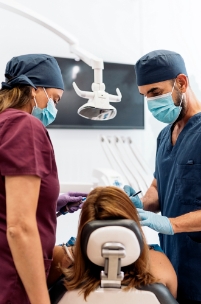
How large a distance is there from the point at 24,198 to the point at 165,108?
36.4 inches

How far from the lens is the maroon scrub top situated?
1.07 meters

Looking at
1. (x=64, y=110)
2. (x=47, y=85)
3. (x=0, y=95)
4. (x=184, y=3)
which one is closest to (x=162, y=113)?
(x=47, y=85)

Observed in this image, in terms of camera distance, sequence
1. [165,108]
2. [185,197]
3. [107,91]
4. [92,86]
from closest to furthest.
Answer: [185,197] → [165,108] → [92,86] → [107,91]

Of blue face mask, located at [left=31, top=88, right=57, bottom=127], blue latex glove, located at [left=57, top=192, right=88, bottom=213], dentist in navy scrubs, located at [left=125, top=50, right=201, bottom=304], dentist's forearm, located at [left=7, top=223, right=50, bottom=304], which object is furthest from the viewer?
blue latex glove, located at [left=57, top=192, right=88, bottom=213]

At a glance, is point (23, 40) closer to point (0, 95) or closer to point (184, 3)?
point (184, 3)

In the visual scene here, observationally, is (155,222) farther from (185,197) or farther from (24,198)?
(24,198)

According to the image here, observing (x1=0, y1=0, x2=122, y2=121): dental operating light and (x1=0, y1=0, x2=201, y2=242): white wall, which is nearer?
(x1=0, y1=0, x2=122, y2=121): dental operating light

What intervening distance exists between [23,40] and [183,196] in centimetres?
211

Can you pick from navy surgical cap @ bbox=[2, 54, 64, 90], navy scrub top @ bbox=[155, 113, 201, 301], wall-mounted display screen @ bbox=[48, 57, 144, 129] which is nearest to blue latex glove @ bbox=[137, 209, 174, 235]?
navy scrub top @ bbox=[155, 113, 201, 301]

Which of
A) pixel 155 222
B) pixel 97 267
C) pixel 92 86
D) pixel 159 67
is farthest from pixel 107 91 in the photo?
pixel 97 267

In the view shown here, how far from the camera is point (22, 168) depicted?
1.05 metres

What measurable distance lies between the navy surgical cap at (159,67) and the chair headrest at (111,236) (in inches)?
34.6

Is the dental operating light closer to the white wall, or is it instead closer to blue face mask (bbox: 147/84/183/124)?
blue face mask (bbox: 147/84/183/124)

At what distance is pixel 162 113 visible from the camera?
175 centimetres
